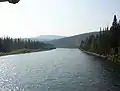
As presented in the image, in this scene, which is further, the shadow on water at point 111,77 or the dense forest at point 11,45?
the dense forest at point 11,45

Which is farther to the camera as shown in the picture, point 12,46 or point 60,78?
point 12,46

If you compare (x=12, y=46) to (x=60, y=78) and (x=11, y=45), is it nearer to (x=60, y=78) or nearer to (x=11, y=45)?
(x=11, y=45)

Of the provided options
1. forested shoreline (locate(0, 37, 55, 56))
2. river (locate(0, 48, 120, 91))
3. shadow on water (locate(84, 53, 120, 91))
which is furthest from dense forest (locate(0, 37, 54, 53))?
shadow on water (locate(84, 53, 120, 91))

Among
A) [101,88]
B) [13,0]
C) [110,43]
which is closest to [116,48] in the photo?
[110,43]

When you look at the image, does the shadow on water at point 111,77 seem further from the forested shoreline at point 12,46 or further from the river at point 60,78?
the forested shoreline at point 12,46

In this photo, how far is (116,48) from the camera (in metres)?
81.9

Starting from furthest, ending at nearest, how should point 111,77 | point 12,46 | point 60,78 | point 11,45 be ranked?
point 12,46, point 11,45, point 111,77, point 60,78

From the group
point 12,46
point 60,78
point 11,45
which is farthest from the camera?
point 12,46

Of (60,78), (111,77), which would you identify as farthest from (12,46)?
(111,77)

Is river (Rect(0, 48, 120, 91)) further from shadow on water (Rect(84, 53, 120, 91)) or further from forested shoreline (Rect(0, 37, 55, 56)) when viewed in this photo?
forested shoreline (Rect(0, 37, 55, 56))

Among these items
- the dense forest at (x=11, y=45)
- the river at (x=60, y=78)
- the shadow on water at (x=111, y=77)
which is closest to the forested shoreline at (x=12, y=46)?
the dense forest at (x=11, y=45)

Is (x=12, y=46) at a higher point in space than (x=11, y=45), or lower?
lower

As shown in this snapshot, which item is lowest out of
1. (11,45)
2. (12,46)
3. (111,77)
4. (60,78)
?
(111,77)

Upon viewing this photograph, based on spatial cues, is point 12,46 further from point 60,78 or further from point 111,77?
point 111,77
